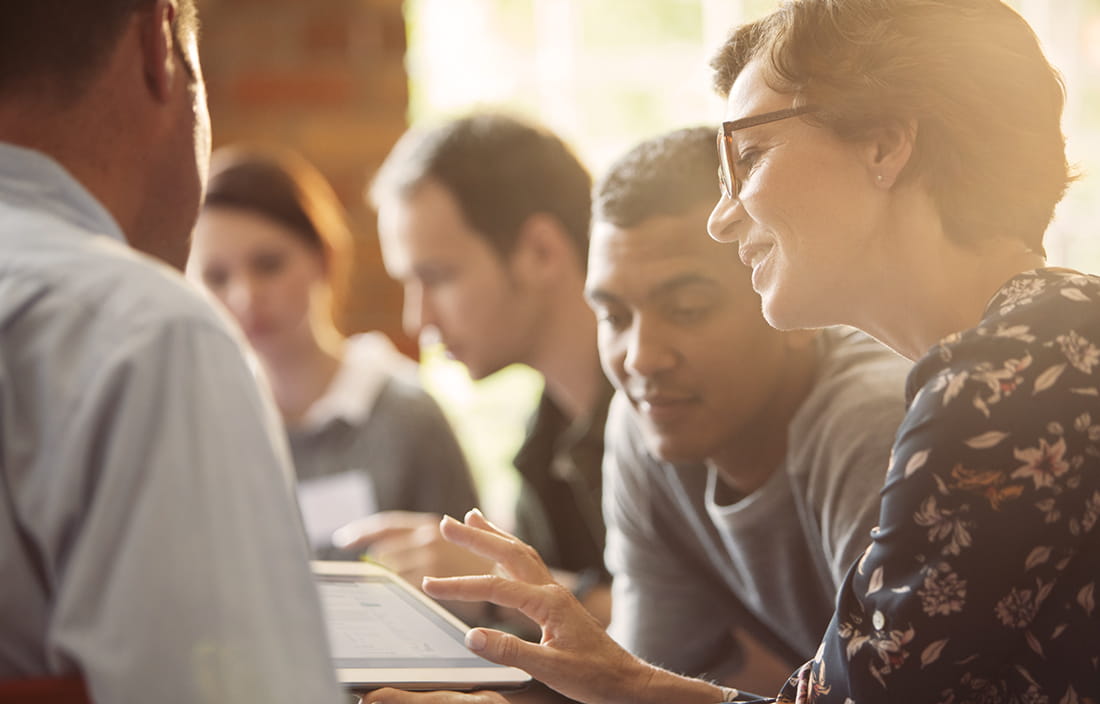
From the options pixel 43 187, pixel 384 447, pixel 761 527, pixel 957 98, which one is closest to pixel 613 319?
pixel 761 527

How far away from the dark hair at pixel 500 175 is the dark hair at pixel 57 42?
53.6 inches

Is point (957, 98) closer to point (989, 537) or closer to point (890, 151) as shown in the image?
point (890, 151)

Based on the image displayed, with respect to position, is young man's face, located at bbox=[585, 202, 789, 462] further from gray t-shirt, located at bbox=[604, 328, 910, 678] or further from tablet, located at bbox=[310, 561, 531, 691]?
tablet, located at bbox=[310, 561, 531, 691]

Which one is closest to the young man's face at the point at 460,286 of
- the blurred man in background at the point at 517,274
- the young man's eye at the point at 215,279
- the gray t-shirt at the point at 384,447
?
the blurred man in background at the point at 517,274

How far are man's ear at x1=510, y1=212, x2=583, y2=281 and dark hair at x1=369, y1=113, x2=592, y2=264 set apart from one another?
0.01 meters

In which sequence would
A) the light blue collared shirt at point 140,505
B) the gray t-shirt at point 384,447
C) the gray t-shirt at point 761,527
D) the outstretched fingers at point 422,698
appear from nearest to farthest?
the light blue collared shirt at point 140,505 → the outstretched fingers at point 422,698 → the gray t-shirt at point 761,527 → the gray t-shirt at point 384,447

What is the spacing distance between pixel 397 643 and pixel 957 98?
2.12 feet

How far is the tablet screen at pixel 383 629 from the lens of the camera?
0.95m

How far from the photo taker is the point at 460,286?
213 cm

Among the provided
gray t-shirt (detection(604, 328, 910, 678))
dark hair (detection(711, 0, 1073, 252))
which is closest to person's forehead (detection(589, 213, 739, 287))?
gray t-shirt (detection(604, 328, 910, 678))

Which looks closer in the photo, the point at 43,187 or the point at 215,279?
the point at 43,187

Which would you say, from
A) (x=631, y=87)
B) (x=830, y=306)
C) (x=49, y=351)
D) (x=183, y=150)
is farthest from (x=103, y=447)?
(x=631, y=87)

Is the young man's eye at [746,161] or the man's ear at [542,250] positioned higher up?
the young man's eye at [746,161]

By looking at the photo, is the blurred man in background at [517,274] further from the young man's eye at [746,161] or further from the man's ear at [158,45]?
the man's ear at [158,45]
